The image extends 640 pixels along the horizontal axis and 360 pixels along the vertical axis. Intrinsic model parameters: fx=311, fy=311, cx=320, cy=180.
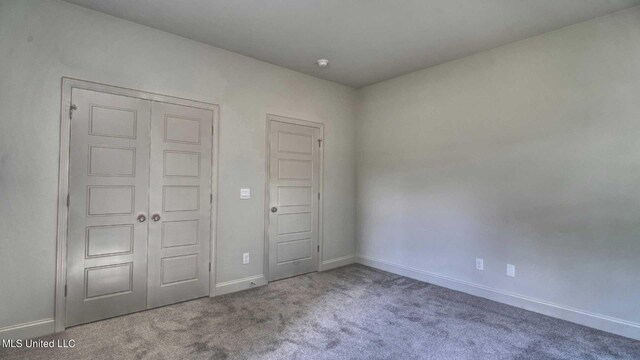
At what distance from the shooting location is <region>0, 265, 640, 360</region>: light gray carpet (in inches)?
92.3

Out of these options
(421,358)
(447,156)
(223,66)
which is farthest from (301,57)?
(421,358)

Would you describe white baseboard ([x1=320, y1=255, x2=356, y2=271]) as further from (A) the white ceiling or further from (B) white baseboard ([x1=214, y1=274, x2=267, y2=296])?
(A) the white ceiling

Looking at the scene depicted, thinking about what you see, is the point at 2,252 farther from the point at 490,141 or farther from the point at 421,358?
the point at 490,141

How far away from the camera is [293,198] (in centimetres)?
427

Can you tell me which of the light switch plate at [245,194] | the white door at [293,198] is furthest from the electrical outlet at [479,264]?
the light switch plate at [245,194]

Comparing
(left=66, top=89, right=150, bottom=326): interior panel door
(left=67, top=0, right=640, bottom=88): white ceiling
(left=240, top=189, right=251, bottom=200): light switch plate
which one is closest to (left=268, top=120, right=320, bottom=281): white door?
(left=240, top=189, right=251, bottom=200): light switch plate

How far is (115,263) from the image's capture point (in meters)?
2.92

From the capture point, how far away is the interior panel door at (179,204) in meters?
3.15

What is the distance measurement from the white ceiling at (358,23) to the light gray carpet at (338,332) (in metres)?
2.81

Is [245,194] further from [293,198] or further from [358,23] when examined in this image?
[358,23]

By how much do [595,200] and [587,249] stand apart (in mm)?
457

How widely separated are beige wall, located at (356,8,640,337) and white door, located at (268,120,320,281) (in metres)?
1.10

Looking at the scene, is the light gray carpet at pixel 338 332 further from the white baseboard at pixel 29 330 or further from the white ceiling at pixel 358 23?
the white ceiling at pixel 358 23

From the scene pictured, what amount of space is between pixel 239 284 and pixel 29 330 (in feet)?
5.98
